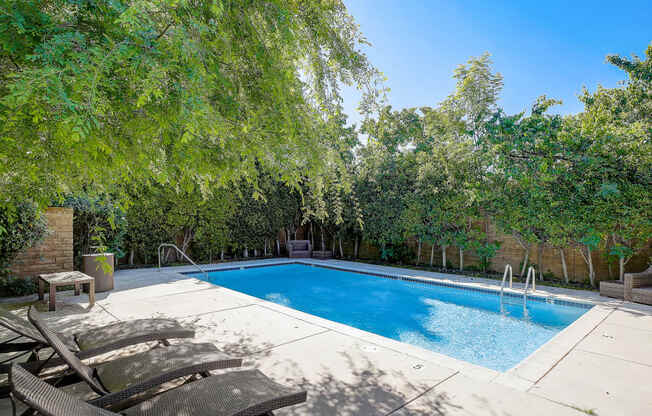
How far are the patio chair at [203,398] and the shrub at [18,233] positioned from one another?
596cm

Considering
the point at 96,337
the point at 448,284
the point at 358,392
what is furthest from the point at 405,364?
the point at 448,284

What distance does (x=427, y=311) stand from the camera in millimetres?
7301

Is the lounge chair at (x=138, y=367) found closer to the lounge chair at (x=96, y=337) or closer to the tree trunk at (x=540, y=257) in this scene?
the lounge chair at (x=96, y=337)

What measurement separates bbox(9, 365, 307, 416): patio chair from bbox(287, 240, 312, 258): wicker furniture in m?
12.1

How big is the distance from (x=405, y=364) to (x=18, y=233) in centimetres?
708

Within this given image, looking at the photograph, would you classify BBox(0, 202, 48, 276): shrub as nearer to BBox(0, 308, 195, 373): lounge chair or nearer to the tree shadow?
BBox(0, 308, 195, 373): lounge chair

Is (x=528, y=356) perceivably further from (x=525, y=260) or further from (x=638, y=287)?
(x=525, y=260)

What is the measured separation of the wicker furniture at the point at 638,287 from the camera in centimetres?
632

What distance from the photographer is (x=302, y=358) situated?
359 centimetres

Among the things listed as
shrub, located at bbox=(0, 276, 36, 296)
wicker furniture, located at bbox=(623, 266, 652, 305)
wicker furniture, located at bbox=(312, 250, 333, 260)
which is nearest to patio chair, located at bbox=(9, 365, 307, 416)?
shrub, located at bbox=(0, 276, 36, 296)

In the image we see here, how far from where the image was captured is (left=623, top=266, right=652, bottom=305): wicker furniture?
6.32m

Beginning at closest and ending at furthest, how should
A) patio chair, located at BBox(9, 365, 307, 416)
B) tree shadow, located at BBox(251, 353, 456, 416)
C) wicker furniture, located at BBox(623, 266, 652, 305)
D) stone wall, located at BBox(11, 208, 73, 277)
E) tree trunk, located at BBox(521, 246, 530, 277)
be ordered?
patio chair, located at BBox(9, 365, 307, 416) → tree shadow, located at BBox(251, 353, 456, 416) → wicker furniture, located at BBox(623, 266, 652, 305) → stone wall, located at BBox(11, 208, 73, 277) → tree trunk, located at BBox(521, 246, 530, 277)

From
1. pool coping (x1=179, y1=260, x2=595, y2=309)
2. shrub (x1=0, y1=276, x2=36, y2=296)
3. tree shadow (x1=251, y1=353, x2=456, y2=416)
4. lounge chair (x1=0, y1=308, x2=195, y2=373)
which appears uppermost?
lounge chair (x1=0, y1=308, x2=195, y2=373)

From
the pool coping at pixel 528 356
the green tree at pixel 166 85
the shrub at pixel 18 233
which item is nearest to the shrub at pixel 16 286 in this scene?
the shrub at pixel 18 233
